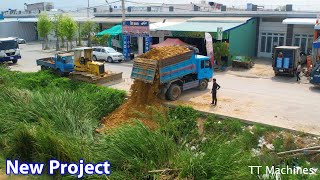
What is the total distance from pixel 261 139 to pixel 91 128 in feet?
23.0

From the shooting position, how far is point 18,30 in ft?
182

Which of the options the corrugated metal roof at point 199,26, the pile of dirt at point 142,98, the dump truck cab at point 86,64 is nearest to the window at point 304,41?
the corrugated metal roof at point 199,26

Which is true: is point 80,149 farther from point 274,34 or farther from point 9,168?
point 274,34

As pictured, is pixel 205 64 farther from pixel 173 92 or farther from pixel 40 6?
pixel 40 6

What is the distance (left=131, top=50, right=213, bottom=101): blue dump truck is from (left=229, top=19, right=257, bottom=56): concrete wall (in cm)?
1045

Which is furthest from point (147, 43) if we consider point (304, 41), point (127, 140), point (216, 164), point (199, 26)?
point (216, 164)

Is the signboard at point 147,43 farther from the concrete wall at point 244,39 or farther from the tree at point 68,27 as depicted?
the tree at point 68,27

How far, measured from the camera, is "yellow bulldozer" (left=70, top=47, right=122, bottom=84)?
22.0 meters

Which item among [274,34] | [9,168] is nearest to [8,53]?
[9,168]

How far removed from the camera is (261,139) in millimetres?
13688

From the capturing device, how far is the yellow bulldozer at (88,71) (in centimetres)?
2203

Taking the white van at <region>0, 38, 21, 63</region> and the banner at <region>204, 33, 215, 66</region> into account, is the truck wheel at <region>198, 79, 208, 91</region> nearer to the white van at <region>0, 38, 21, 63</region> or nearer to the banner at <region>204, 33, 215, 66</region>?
the banner at <region>204, 33, 215, 66</region>

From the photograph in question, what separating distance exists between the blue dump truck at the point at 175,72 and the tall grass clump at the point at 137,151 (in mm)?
5971

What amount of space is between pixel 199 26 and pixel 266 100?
15.0 m
